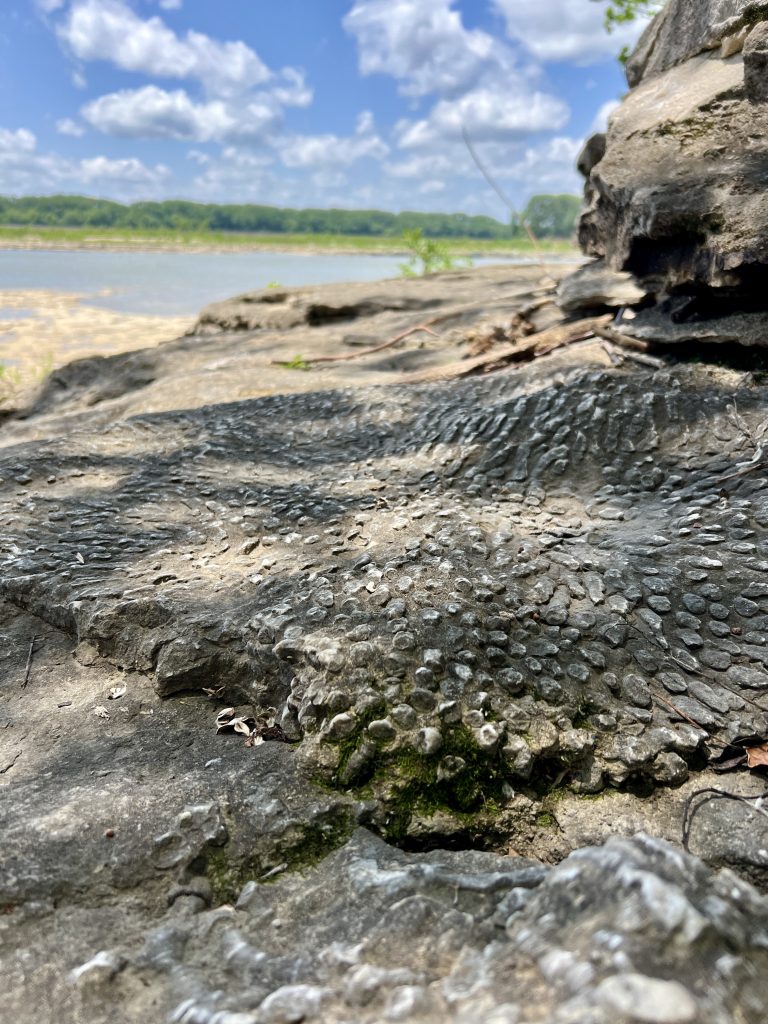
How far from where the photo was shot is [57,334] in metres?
14.3

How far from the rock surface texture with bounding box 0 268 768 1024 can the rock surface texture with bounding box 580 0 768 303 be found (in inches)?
24.0

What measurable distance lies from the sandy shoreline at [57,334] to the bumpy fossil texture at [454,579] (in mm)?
5435

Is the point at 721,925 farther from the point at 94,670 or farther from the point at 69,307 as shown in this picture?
the point at 69,307

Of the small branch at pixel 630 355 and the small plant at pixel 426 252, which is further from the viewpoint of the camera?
the small plant at pixel 426 252

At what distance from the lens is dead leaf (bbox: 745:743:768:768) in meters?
1.80

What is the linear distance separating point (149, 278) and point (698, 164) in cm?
2829

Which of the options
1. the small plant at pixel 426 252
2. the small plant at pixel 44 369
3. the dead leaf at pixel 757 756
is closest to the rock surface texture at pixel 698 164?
the dead leaf at pixel 757 756

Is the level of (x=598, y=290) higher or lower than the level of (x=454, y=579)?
higher

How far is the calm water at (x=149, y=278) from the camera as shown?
69.4ft

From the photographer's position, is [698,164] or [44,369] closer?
[698,164]

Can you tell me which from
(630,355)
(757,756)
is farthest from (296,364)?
(757,756)

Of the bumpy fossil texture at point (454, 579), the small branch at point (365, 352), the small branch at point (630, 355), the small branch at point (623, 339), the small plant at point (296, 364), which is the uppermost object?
Answer: the small branch at point (623, 339)

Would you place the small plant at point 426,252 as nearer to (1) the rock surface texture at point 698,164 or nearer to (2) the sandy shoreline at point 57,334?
(2) the sandy shoreline at point 57,334

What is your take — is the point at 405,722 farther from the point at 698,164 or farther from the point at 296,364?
the point at 296,364
